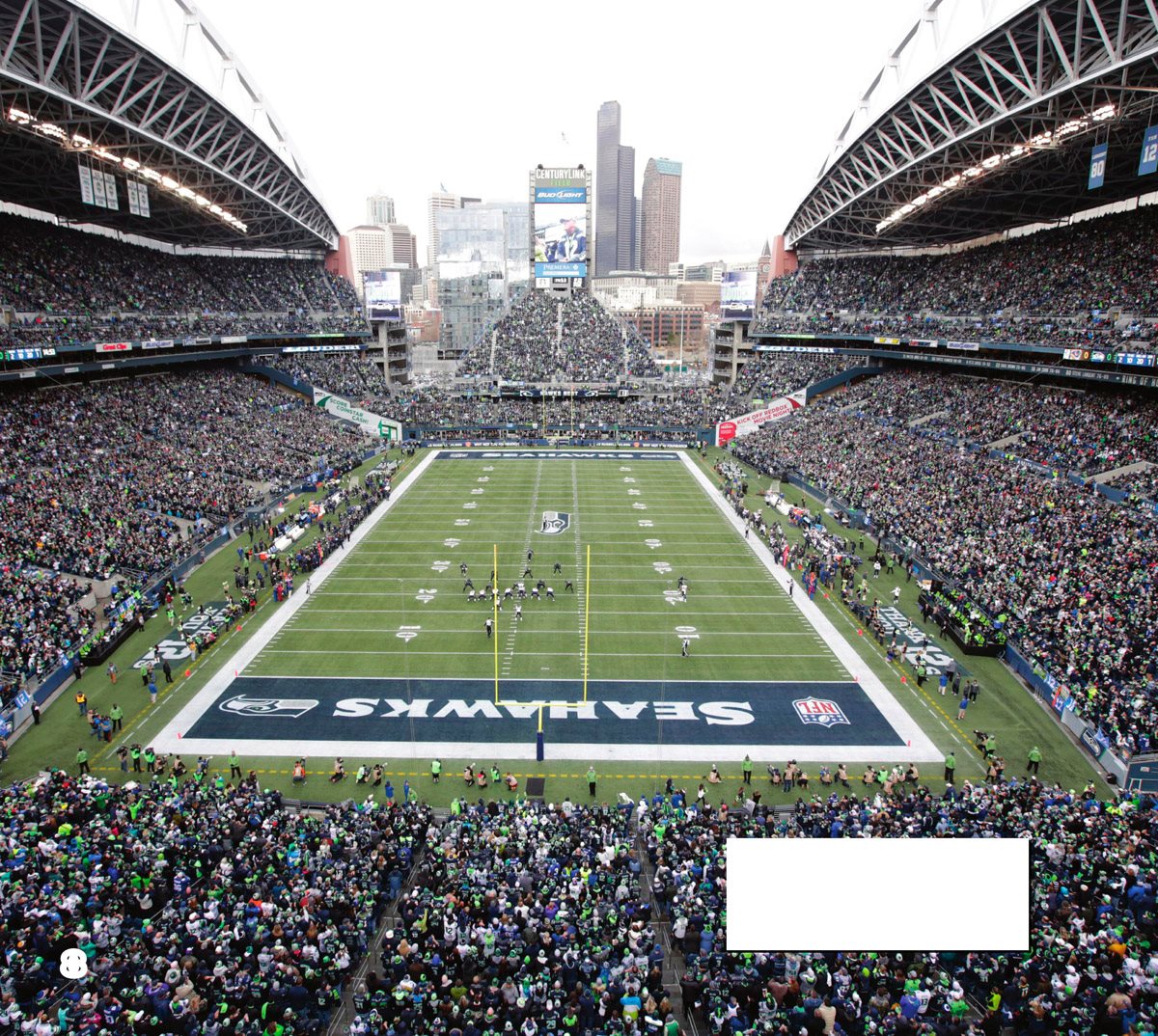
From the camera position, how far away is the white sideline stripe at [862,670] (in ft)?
60.7

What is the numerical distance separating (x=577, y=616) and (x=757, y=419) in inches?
1458

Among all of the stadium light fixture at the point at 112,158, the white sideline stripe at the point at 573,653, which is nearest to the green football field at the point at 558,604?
the white sideline stripe at the point at 573,653

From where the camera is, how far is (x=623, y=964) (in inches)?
402

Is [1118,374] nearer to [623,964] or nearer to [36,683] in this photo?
[623,964]

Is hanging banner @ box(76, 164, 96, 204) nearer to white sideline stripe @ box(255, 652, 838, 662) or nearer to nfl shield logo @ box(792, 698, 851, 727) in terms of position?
white sideline stripe @ box(255, 652, 838, 662)

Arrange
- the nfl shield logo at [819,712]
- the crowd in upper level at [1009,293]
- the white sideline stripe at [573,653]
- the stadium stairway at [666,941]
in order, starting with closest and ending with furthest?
1. the stadium stairway at [666,941]
2. the nfl shield logo at [819,712]
3. the white sideline stripe at [573,653]
4. the crowd in upper level at [1009,293]

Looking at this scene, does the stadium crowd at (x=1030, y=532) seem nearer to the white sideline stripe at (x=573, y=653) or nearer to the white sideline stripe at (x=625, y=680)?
the white sideline stripe at (x=625, y=680)

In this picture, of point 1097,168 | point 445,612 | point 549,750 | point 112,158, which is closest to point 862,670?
point 549,750

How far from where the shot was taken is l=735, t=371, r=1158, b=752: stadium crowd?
19.9 meters

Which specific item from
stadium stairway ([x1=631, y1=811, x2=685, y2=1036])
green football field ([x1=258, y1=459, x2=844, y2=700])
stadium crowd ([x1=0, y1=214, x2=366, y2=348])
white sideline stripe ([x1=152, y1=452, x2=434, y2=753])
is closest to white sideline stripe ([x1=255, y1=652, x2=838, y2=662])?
green football field ([x1=258, y1=459, x2=844, y2=700])

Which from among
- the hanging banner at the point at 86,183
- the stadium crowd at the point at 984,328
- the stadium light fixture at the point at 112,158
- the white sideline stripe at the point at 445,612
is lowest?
the white sideline stripe at the point at 445,612

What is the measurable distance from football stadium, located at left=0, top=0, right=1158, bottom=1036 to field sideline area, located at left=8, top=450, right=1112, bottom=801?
0.17m

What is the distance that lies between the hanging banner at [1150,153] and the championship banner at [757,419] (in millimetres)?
32099

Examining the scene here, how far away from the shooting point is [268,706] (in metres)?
20.2
